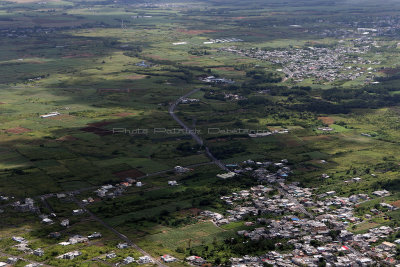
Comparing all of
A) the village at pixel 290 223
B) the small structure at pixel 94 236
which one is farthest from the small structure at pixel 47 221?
the small structure at pixel 94 236

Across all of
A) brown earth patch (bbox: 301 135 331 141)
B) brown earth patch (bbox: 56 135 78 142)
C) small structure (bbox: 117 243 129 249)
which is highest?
brown earth patch (bbox: 56 135 78 142)

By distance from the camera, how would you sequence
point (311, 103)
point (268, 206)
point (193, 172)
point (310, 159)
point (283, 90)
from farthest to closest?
1. point (283, 90)
2. point (311, 103)
3. point (310, 159)
4. point (193, 172)
5. point (268, 206)

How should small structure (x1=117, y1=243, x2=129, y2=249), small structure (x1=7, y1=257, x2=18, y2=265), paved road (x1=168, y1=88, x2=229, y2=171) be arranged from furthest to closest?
paved road (x1=168, y1=88, x2=229, y2=171)
small structure (x1=117, y1=243, x2=129, y2=249)
small structure (x1=7, y1=257, x2=18, y2=265)

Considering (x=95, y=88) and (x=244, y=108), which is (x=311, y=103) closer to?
(x=244, y=108)

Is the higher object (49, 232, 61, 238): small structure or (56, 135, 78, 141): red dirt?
(56, 135, 78, 141): red dirt

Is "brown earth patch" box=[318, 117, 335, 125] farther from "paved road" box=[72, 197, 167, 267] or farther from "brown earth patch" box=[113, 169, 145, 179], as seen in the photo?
"paved road" box=[72, 197, 167, 267]

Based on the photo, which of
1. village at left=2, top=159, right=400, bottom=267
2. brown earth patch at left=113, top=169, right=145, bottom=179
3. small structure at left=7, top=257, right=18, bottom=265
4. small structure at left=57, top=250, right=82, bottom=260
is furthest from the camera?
brown earth patch at left=113, top=169, right=145, bottom=179

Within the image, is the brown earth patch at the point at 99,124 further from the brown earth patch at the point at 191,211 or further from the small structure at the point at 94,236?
the small structure at the point at 94,236

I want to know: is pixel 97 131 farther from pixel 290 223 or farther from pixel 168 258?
pixel 168 258

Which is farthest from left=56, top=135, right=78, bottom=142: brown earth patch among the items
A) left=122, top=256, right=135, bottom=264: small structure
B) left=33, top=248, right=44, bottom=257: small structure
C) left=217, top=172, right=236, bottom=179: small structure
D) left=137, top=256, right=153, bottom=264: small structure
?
left=137, top=256, right=153, bottom=264: small structure

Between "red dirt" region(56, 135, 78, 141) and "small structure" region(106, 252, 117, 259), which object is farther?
"red dirt" region(56, 135, 78, 141)

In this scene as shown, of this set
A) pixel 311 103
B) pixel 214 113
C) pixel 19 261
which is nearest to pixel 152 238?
pixel 19 261
